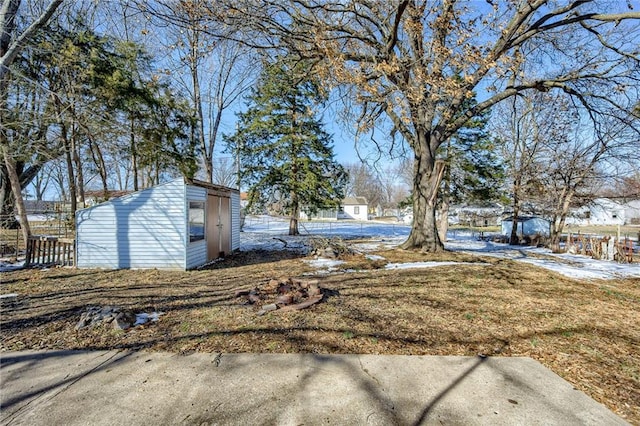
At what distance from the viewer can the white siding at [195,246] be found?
7.70 m

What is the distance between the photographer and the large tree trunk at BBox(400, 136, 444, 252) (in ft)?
31.7

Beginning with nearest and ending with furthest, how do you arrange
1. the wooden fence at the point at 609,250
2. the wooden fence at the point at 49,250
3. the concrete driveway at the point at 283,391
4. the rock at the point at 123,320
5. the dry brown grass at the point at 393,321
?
the concrete driveway at the point at 283,391
the dry brown grass at the point at 393,321
the rock at the point at 123,320
the wooden fence at the point at 49,250
the wooden fence at the point at 609,250

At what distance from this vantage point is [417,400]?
7.04ft

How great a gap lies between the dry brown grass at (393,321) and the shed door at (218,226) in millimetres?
3013

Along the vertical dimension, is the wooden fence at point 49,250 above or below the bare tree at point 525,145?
below

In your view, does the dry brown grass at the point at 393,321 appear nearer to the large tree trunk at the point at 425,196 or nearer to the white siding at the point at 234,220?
the large tree trunk at the point at 425,196

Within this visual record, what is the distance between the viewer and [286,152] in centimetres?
1661

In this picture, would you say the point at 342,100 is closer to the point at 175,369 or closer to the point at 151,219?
the point at 151,219

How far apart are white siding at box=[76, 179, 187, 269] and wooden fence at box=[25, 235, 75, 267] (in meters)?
0.51

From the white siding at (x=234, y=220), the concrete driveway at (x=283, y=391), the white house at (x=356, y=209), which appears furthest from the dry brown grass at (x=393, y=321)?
the white house at (x=356, y=209)

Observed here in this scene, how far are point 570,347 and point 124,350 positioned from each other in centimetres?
433

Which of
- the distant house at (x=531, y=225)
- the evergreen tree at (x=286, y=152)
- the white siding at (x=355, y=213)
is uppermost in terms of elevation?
the evergreen tree at (x=286, y=152)

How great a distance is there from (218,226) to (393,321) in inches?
284

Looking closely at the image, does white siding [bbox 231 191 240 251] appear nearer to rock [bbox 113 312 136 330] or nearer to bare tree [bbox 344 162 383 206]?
rock [bbox 113 312 136 330]
